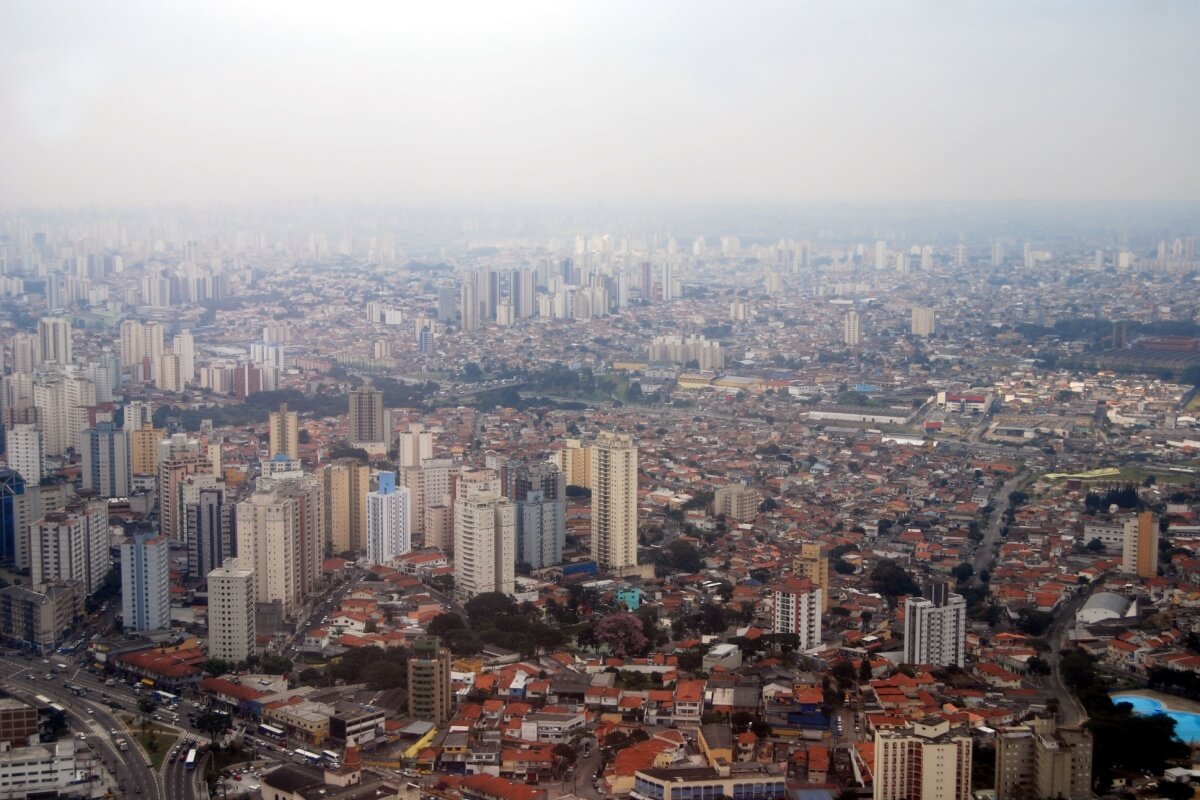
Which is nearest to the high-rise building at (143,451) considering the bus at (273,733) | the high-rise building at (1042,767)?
the bus at (273,733)

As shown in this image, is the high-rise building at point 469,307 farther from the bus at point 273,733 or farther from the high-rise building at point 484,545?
the bus at point 273,733

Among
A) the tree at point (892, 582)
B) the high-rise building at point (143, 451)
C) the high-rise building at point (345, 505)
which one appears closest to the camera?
the tree at point (892, 582)

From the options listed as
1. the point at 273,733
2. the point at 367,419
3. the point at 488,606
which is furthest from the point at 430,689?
the point at 367,419

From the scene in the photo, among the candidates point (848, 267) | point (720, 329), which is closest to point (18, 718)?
point (720, 329)

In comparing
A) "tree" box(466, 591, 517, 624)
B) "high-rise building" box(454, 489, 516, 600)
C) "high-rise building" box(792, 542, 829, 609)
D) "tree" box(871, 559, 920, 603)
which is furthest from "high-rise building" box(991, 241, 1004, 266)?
"tree" box(466, 591, 517, 624)

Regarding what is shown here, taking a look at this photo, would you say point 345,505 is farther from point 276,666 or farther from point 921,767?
point 921,767

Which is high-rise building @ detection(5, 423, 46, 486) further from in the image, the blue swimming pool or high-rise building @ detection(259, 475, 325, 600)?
the blue swimming pool
